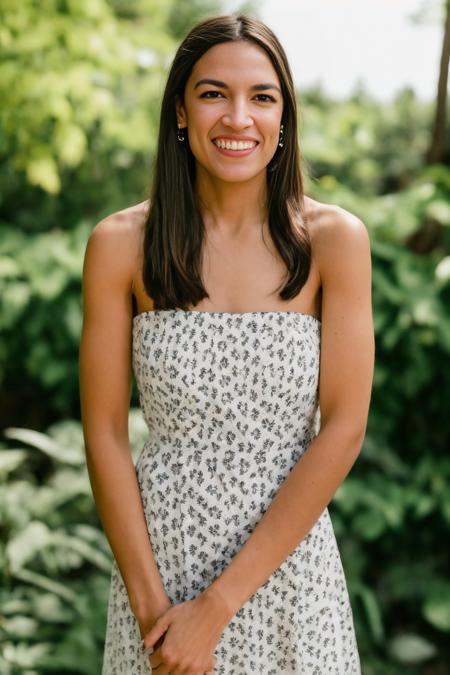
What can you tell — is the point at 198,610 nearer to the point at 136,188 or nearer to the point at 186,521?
the point at 186,521

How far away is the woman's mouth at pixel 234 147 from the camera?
6.69 ft

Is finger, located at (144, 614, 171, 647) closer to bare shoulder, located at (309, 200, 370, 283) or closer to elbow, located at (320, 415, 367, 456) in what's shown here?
elbow, located at (320, 415, 367, 456)

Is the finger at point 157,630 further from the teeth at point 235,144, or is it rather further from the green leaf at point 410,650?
the green leaf at point 410,650

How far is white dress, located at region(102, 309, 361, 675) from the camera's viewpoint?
206 cm

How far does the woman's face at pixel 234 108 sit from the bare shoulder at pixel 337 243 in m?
0.22

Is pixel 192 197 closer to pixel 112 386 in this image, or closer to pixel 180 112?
pixel 180 112

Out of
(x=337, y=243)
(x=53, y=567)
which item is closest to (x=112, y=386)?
(x=337, y=243)

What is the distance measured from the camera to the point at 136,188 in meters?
5.12

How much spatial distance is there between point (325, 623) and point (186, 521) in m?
0.44

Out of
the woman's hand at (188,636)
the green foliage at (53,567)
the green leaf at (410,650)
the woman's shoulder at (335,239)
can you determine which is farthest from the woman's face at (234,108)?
the green leaf at (410,650)

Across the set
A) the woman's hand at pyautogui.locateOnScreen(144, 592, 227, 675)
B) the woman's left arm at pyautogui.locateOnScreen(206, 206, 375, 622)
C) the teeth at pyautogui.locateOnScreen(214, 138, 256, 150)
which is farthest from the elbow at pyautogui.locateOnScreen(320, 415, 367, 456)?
the teeth at pyautogui.locateOnScreen(214, 138, 256, 150)

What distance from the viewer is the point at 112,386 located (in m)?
2.16

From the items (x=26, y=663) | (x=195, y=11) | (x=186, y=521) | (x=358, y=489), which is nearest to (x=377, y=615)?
(x=358, y=489)

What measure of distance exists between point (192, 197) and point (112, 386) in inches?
20.7
